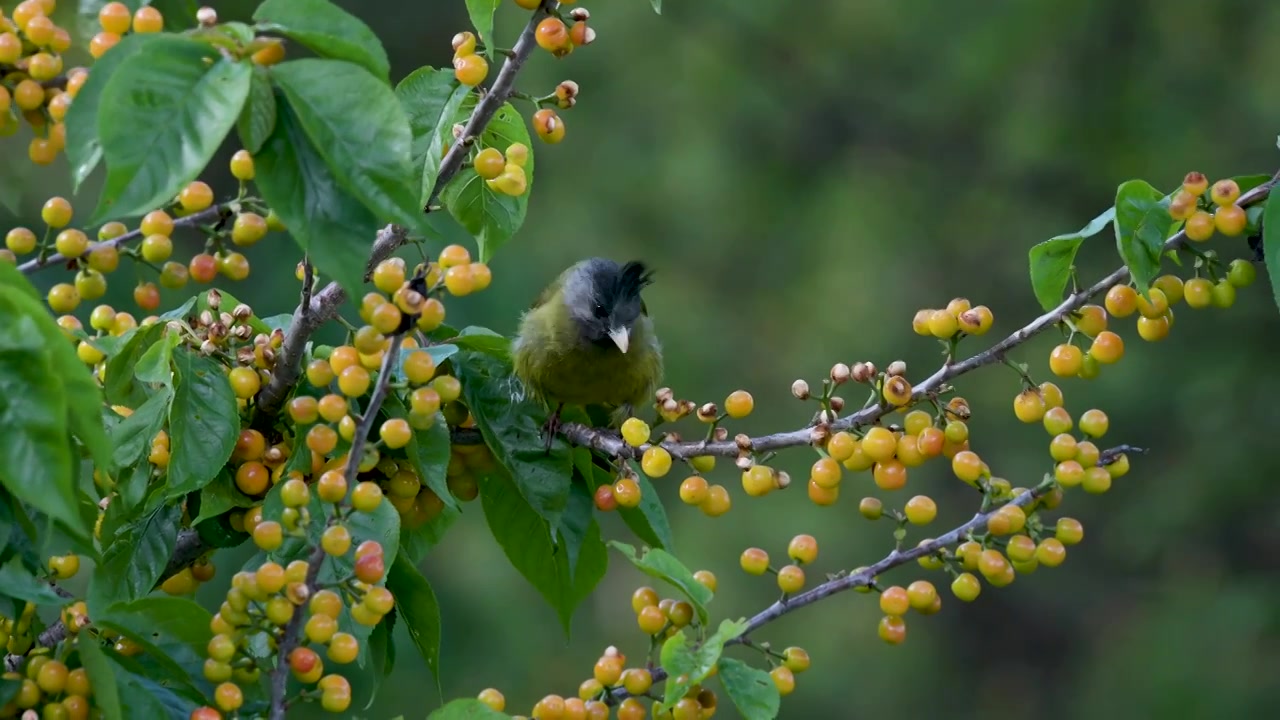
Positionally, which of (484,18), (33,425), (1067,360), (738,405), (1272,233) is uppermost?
(1272,233)

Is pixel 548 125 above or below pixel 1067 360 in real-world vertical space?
below

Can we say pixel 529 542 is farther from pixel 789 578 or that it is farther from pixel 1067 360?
pixel 1067 360

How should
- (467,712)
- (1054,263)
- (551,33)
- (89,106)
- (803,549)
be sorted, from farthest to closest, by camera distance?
(803,549) < (1054,263) < (551,33) < (467,712) < (89,106)

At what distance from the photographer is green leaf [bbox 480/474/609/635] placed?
2.29 m

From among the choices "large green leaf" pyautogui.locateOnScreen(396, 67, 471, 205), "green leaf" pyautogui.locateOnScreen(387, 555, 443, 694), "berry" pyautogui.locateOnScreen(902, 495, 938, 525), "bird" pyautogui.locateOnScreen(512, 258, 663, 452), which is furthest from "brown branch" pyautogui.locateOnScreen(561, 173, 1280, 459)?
"bird" pyautogui.locateOnScreen(512, 258, 663, 452)

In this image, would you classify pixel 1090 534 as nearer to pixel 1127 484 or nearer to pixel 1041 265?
pixel 1127 484

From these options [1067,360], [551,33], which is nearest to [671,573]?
[1067,360]

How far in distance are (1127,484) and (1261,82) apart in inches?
92.9

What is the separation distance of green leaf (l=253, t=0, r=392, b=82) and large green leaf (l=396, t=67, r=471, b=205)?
0.37 meters

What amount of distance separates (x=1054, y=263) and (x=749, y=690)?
688mm

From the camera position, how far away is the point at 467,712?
70.7 inches

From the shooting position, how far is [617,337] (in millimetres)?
3465

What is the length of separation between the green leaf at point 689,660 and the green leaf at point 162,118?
0.80m

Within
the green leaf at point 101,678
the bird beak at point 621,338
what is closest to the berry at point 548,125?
the green leaf at point 101,678
